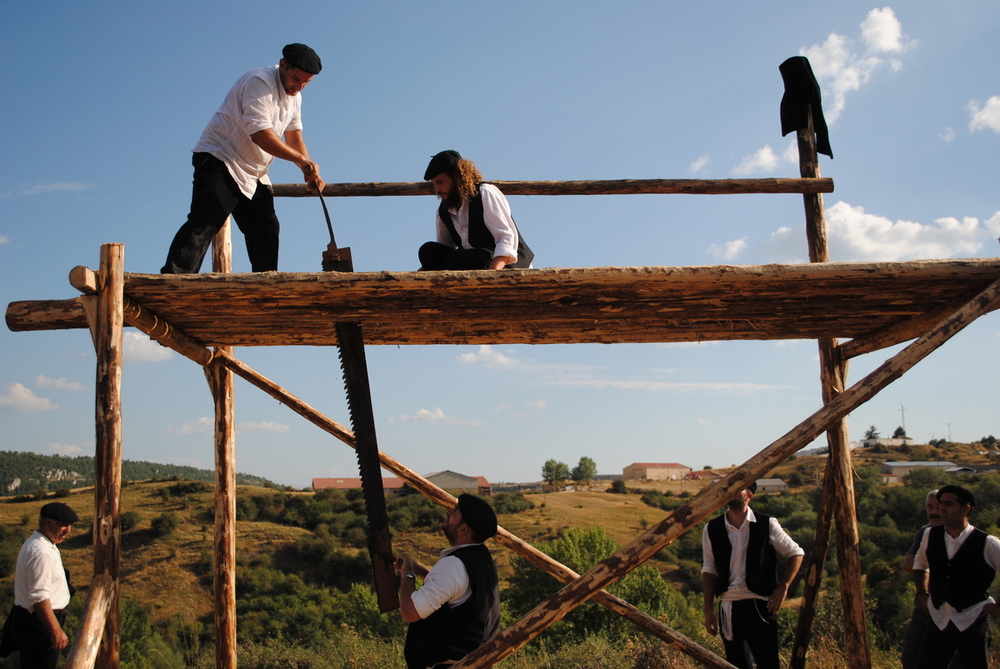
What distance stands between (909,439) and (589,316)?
70.2m

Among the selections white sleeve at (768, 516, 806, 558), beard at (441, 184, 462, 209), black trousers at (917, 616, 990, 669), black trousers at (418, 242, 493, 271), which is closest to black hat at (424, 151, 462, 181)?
beard at (441, 184, 462, 209)

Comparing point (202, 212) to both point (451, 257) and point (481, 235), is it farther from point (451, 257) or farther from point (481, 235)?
point (481, 235)

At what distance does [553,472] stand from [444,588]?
68661 mm

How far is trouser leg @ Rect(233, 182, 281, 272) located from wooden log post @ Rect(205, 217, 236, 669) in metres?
0.78

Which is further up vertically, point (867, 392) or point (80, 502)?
point (867, 392)

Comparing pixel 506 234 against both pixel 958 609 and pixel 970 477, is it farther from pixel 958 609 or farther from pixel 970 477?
pixel 970 477

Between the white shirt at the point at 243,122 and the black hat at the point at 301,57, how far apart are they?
134mm

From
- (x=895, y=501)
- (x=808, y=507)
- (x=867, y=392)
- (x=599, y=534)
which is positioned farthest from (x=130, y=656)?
(x=808, y=507)

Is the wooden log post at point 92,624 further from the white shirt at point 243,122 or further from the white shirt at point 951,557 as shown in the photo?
the white shirt at point 951,557

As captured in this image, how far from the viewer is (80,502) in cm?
3625

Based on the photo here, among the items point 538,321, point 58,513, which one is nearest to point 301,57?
point 538,321

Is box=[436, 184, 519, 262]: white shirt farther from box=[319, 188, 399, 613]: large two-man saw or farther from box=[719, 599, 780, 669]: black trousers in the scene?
box=[719, 599, 780, 669]: black trousers

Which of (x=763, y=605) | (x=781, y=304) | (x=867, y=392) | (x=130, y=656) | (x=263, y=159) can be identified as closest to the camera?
(x=867, y=392)

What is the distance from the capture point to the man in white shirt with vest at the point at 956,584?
4.48 meters
